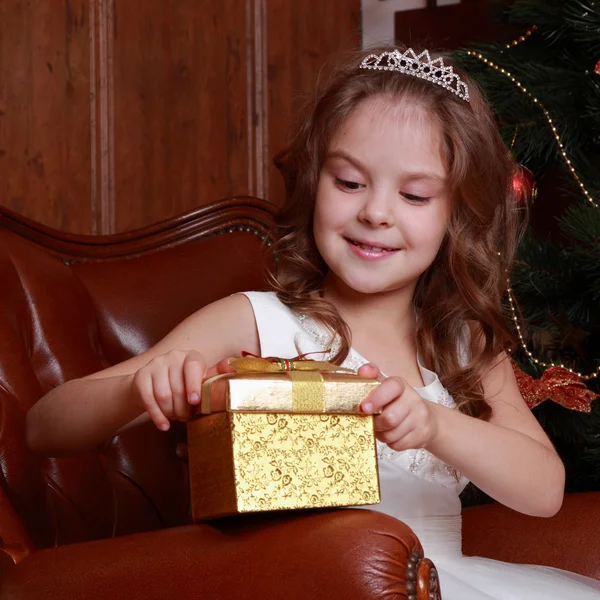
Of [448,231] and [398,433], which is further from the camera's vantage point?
[448,231]

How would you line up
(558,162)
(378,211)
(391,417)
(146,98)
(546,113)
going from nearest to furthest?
1. (391,417)
2. (378,211)
3. (546,113)
4. (558,162)
5. (146,98)

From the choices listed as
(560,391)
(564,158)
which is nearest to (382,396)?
(560,391)

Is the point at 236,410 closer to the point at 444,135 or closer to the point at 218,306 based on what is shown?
the point at 218,306

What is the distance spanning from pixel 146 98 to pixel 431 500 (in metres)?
1.81

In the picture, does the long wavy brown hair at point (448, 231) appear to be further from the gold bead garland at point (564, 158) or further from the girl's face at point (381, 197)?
the gold bead garland at point (564, 158)

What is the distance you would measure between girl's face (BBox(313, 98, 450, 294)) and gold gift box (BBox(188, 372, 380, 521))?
0.44 meters

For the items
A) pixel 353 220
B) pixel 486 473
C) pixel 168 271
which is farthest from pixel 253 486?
pixel 168 271

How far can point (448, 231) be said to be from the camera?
1.52 m

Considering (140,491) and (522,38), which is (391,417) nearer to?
(140,491)

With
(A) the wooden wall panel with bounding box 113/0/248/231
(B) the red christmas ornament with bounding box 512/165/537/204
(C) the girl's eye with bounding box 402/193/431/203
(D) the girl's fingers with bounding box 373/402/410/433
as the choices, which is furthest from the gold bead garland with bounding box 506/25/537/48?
(D) the girl's fingers with bounding box 373/402/410/433

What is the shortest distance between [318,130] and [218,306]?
0.31 metres

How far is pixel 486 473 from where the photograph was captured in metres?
1.22

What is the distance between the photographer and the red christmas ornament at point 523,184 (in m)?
1.84

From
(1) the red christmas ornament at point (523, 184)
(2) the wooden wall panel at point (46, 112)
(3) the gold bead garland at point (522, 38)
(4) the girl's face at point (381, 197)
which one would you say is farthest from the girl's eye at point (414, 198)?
(2) the wooden wall panel at point (46, 112)
